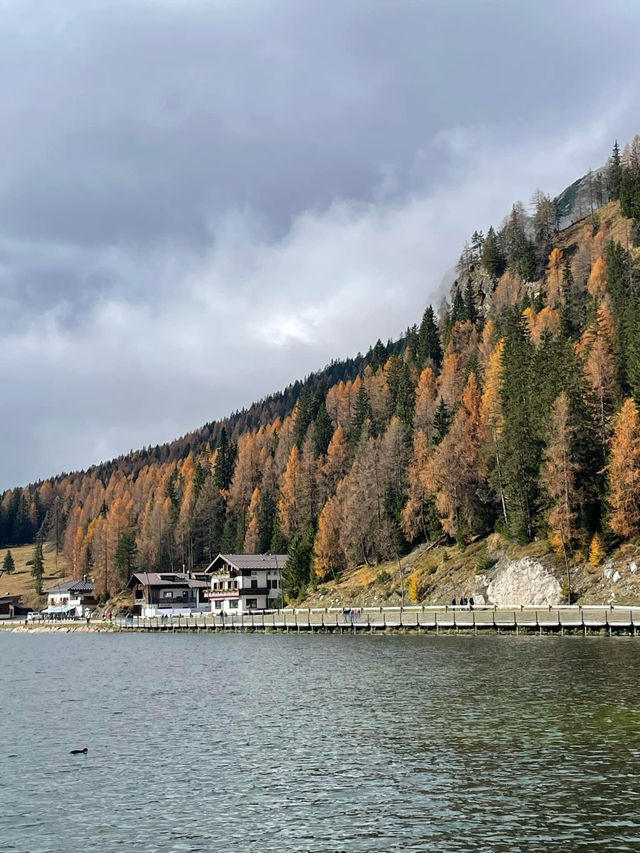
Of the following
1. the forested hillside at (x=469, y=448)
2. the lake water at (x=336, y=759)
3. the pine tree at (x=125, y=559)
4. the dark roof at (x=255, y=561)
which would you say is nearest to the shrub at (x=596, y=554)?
the forested hillside at (x=469, y=448)

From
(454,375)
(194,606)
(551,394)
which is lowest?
(194,606)

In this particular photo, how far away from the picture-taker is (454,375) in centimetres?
14300

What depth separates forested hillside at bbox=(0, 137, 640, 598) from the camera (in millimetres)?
89438

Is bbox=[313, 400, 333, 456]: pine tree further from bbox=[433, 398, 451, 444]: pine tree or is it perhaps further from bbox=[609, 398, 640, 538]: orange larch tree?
bbox=[609, 398, 640, 538]: orange larch tree

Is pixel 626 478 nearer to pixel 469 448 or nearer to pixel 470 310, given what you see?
pixel 469 448

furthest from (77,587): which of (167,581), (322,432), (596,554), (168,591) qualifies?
(596,554)

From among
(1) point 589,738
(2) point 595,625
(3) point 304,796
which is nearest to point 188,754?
(3) point 304,796

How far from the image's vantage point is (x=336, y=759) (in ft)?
90.9

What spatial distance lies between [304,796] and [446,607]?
6946 cm

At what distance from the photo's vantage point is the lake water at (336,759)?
1989cm

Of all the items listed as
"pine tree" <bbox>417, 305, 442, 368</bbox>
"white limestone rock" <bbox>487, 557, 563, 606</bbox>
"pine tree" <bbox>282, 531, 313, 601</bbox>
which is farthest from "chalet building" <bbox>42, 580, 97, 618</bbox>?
A: "white limestone rock" <bbox>487, 557, 563, 606</bbox>

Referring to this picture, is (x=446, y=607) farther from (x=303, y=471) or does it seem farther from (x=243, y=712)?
(x=303, y=471)

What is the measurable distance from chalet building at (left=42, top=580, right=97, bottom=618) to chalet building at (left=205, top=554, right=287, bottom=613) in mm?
51889

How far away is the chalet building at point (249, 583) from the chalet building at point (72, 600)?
170 ft
